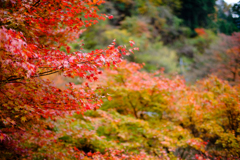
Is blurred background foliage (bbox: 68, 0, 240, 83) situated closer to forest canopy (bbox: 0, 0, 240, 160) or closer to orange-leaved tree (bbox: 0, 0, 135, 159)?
forest canopy (bbox: 0, 0, 240, 160)

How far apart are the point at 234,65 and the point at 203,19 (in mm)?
18472

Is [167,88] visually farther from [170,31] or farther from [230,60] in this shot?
[170,31]

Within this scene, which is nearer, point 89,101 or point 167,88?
point 89,101

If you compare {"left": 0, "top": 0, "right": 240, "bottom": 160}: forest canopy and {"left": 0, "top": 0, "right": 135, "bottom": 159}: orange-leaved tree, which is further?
{"left": 0, "top": 0, "right": 240, "bottom": 160}: forest canopy

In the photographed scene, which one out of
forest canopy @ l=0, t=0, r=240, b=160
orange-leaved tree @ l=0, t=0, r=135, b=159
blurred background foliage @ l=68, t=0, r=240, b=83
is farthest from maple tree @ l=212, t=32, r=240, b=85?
orange-leaved tree @ l=0, t=0, r=135, b=159

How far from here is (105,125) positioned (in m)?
5.07

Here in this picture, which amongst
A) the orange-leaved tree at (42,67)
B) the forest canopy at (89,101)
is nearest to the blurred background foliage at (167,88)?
the forest canopy at (89,101)

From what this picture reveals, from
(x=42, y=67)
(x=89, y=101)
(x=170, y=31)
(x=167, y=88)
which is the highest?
(x=170, y=31)

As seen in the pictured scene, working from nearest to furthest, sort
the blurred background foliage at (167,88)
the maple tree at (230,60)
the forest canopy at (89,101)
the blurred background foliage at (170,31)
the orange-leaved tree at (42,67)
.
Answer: the orange-leaved tree at (42,67) < the forest canopy at (89,101) < the blurred background foliage at (167,88) < the maple tree at (230,60) < the blurred background foliage at (170,31)

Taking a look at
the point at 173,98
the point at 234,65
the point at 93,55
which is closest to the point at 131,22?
the point at 234,65

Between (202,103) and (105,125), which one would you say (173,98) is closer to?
(202,103)

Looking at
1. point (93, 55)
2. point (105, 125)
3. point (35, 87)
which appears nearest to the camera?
point (93, 55)

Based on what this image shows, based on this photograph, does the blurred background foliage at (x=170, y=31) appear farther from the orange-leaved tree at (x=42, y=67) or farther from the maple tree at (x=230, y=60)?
the orange-leaved tree at (x=42, y=67)

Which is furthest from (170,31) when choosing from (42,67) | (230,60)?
(42,67)
